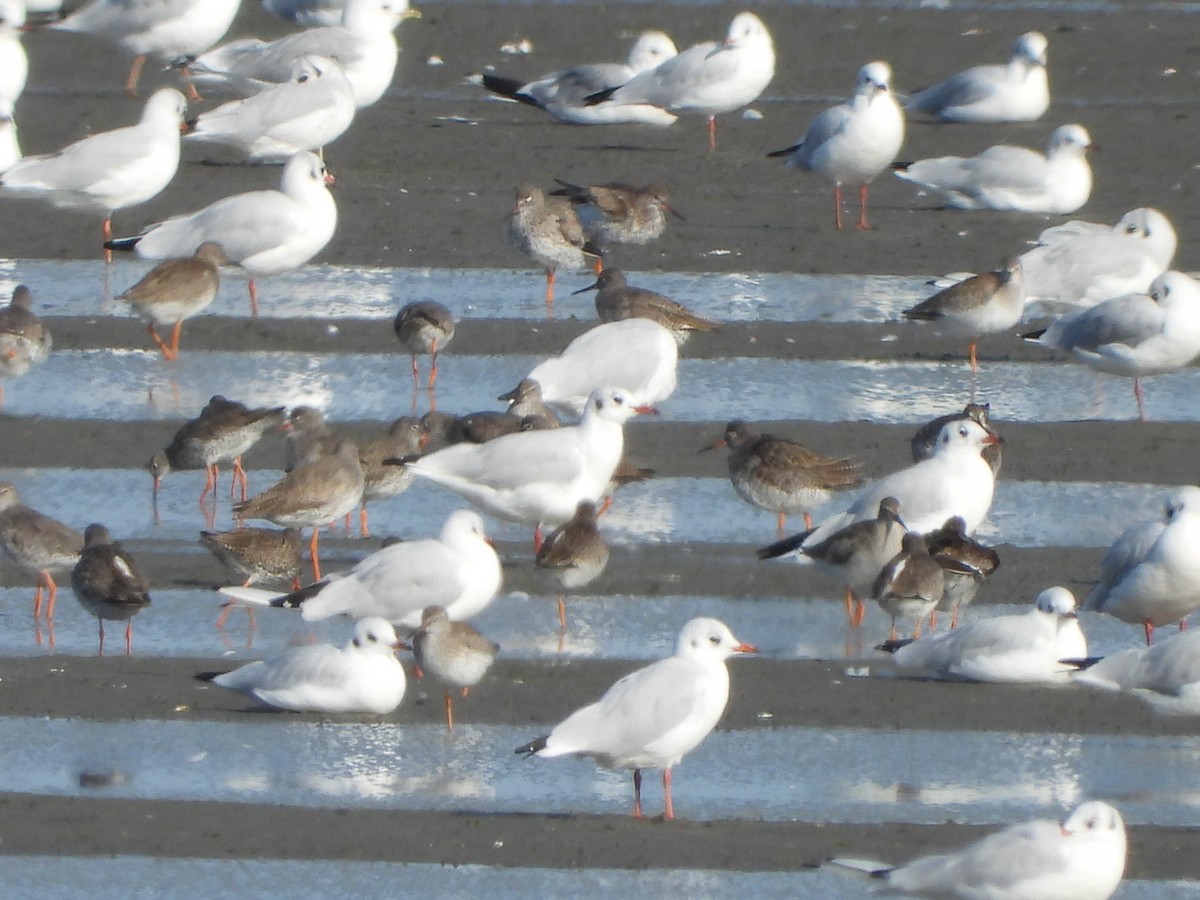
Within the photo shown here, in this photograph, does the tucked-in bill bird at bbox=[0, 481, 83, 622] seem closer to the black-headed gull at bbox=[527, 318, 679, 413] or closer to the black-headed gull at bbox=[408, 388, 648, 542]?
the black-headed gull at bbox=[408, 388, 648, 542]

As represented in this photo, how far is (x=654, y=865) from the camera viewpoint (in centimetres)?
688

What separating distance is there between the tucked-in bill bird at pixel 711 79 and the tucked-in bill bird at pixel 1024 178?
77.2 inches

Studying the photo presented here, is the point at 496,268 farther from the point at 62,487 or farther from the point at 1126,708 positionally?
the point at 1126,708

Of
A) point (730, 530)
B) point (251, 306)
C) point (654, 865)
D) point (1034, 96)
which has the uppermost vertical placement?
point (1034, 96)

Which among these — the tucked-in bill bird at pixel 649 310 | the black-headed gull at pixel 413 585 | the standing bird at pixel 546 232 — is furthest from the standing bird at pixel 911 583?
the standing bird at pixel 546 232

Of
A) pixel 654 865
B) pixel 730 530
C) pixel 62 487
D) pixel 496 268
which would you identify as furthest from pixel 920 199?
pixel 654 865

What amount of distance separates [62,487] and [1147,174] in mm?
7785

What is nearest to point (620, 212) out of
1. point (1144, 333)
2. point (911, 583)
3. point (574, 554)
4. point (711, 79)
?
point (711, 79)

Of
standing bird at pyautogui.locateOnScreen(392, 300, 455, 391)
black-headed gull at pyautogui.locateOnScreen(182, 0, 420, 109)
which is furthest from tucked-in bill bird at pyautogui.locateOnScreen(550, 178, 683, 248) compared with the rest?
black-headed gull at pyautogui.locateOnScreen(182, 0, 420, 109)

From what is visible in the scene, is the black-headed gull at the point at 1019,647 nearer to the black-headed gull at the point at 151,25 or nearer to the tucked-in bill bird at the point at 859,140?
the tucked-in bill bird at the point at 859,140

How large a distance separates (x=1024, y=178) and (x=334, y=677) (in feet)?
24.9

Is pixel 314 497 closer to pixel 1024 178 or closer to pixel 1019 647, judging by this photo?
pixel 1019 647

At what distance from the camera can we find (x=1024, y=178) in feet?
46.3

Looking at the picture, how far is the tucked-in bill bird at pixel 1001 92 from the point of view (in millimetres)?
15812
